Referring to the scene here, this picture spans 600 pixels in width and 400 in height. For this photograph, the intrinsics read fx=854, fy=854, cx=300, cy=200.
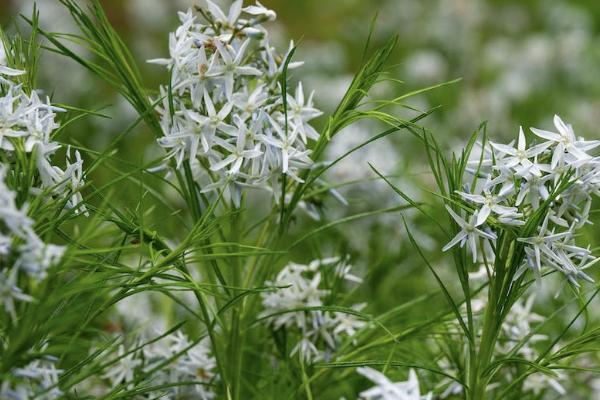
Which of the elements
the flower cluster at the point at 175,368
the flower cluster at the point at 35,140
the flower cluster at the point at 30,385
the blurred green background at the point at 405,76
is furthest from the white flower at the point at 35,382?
the blurred green background at the point at 405,76

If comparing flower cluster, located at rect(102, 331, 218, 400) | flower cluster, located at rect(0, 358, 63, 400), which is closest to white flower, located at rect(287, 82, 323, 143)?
flower cluster, located at rect(102, 331, 218, 400)

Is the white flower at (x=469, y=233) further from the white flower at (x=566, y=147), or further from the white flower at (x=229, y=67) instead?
the white flower at (x=229, y=67)

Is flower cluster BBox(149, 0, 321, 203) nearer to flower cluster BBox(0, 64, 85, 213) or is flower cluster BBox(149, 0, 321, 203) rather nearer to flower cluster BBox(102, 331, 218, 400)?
flower cluster BBox(0, 64, 85, 213)

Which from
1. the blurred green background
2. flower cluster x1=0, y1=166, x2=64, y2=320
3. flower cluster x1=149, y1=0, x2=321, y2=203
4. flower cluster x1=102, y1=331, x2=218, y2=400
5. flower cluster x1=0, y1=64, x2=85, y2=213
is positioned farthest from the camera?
the blurred green background

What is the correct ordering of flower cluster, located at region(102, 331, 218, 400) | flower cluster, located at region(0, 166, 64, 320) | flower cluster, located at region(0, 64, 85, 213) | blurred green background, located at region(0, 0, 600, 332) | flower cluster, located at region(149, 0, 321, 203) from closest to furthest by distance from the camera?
flower cluster, located at region(0, 166, 64, 320) → flower cluster, located at region(0, 64, 85, 213) → flower cluster, located at region(149, 0, 321, 203) → flower cluster, located at region(102, 331, 218, 400) → blurred green background, located at region(0, 0, 600, 332)

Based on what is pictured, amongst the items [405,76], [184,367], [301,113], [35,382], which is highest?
[301,113]

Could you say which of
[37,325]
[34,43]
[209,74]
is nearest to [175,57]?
[209,74]

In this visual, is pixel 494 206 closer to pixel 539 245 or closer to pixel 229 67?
pixel 539 245

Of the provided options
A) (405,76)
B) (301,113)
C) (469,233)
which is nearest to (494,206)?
(469,233)
